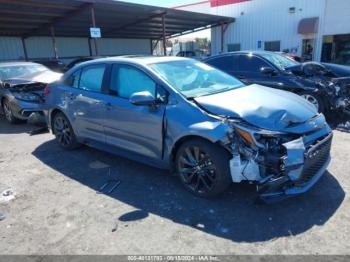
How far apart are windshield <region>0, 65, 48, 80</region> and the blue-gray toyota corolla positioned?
4.27 meters

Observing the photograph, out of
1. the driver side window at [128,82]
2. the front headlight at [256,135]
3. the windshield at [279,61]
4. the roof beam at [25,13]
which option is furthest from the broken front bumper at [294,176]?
the roof beam at [25,13]

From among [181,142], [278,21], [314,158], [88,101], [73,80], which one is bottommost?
[314,158]

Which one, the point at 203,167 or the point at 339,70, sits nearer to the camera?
the point at 203,167

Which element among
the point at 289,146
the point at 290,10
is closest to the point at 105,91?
the point at 289,146

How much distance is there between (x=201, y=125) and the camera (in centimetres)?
322

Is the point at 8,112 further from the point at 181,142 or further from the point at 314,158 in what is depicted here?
the point at 314,158

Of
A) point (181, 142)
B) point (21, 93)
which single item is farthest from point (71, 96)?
point (21, 93)

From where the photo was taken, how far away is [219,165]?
3.18 metres

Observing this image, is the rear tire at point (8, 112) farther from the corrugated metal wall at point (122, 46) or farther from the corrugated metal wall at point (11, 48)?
the corrugated metal wall at point (122, 46)

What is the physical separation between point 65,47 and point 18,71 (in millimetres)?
17910

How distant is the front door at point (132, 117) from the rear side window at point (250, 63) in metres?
4.33

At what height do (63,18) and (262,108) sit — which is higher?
(63,18)

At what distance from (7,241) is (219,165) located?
90.0 inches

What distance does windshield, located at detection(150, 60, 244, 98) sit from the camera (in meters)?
3.77
